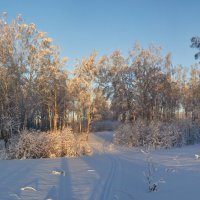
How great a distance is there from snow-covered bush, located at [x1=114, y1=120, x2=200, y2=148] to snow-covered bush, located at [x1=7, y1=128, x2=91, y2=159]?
8.26 m

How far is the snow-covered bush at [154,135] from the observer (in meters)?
28.6

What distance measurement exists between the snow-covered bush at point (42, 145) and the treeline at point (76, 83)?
12.7 ft

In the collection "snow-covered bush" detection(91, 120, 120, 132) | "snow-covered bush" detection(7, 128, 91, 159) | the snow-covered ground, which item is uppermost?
"snow-covered bush" detection(91, 120, 120, 132)

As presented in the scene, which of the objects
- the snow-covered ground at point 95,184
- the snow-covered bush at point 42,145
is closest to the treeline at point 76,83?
the snow-covered bush at point 42,145

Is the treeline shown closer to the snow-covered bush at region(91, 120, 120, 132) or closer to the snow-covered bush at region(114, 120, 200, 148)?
the snow-covered bush at region(114, 120, 200, 148)

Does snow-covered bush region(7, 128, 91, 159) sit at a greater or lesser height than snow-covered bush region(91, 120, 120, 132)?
lesser

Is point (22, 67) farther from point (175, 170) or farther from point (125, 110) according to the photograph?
point (175, 170)

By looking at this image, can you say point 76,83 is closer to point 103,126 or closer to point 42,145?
point 42,145

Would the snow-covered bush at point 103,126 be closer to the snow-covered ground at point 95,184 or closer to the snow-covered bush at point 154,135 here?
the snow-covered bush at point 154,135

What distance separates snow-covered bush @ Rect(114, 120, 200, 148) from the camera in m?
28.6

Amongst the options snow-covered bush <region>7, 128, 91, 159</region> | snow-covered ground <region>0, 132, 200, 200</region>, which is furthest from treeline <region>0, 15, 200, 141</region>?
snow-covered ground <region>0, 132, 200, 200</region>

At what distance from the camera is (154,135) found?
28484 mm

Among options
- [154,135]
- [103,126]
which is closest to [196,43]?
[154,135]

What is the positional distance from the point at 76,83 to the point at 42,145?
519 inches
